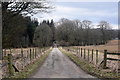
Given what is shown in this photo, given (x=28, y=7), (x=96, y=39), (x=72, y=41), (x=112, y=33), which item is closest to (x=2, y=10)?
(x=28, y=7)

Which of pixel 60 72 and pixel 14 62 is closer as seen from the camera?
pixel 60 72

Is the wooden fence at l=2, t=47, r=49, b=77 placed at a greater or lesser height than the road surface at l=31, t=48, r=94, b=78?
greater

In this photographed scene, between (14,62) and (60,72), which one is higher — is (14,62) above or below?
above

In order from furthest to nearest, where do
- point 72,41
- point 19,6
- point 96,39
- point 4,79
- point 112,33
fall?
point 112,33 < point 96,39 < point 72,41 < point 19,6 < point 4,79

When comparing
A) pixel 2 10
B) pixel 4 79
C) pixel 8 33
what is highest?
pixel 2 10

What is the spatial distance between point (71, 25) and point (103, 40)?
19.4m

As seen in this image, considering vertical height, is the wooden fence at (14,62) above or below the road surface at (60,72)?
above

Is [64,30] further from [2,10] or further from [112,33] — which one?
[2,10]

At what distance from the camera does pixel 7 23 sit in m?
26.9

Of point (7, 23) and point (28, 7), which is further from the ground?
point (28, 7)

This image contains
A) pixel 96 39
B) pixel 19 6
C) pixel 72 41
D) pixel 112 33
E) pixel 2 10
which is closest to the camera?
pixel 2 10

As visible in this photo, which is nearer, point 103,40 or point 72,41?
point 72,41

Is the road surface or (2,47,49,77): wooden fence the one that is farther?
(2,47,49,77): wooden fence

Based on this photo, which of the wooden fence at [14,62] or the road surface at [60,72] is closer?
the road surface at [60,72]
